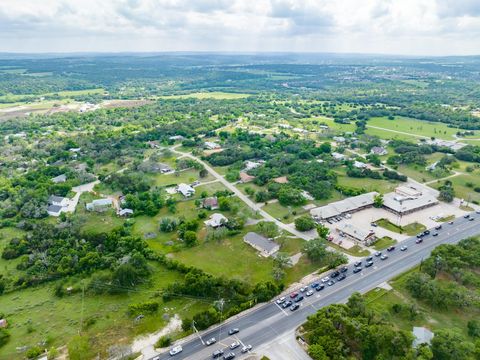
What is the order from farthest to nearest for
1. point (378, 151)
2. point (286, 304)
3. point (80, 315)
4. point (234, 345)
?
point (378, 151) < point (286, 304) < point (80, 315) < point (234, 345)

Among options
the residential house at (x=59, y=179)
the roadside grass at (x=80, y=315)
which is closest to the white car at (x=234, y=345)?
the roadside grass at (x=80, y=315)

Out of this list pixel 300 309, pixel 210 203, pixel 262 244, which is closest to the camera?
pixel 300 309

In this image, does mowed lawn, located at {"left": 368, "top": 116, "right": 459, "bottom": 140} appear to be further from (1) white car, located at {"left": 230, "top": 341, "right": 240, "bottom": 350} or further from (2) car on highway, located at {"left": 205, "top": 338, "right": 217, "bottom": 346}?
(2) car on highway, located at {"left": 205, "top": 338, "right": 217, "bottom": 346}

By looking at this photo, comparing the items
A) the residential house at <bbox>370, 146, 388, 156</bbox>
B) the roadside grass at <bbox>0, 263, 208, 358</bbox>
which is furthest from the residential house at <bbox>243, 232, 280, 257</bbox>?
the residential house at <bbox>370, 146, 388, 156</bbox>

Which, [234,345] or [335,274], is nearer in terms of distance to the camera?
[234,345]

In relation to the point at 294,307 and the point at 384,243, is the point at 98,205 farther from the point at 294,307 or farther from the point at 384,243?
the point at 384,243

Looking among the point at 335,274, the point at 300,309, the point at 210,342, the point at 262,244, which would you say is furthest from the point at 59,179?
the point at 335,274
